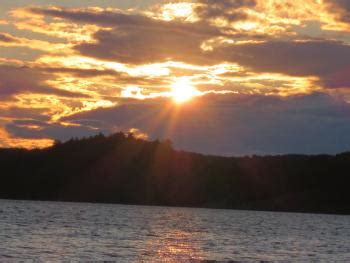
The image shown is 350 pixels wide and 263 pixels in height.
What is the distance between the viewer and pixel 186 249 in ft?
335

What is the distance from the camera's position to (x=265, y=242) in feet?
399

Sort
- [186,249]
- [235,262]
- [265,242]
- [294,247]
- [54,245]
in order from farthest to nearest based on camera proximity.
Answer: [265,242] → [294,247] → [186,249] → [54,245] → [235,262]

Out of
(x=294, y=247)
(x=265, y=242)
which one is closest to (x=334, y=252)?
(x=294, y=247)

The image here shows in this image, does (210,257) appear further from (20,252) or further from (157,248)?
(20,252)

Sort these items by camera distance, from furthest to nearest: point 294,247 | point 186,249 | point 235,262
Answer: point 294,247 → point 186,249 → point 235,262

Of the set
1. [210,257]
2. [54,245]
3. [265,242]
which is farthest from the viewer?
[265,242]

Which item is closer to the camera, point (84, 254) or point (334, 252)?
point (84, 254)

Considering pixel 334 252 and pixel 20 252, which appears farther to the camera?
pixel 334 252

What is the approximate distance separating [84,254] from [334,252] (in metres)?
38.7

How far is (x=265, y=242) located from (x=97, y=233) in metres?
26.4

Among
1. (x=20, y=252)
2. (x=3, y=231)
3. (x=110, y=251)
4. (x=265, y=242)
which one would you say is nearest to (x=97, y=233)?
(x=3, y=231)

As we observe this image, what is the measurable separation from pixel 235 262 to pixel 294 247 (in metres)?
33.2

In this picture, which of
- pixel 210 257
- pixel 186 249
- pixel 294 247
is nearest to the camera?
pixel 210 257

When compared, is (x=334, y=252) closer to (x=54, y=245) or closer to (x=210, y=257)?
(x=210, y=257)
